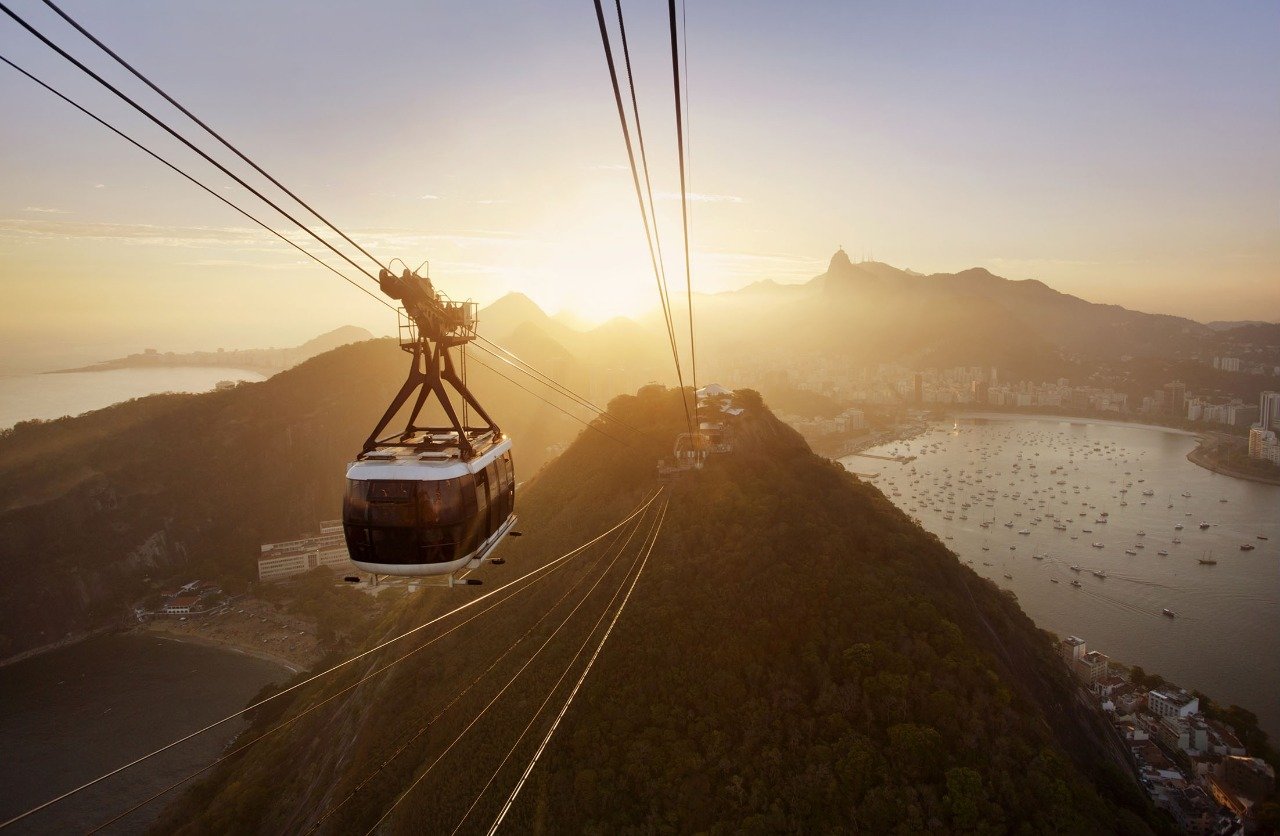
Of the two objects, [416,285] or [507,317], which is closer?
[416,285]

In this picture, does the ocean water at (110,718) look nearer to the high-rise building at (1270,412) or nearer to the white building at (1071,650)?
the white building at (1071,650)

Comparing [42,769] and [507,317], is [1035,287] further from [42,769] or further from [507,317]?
[42,769]

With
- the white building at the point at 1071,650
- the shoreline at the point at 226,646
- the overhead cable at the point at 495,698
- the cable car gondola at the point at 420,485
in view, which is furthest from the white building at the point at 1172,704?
the shoreline at the point at 226,646

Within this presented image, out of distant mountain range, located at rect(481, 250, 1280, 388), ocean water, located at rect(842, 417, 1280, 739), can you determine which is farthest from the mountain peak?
ocean water, located at rect(842, 417, 1280, 739)

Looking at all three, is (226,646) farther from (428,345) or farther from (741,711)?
(428,345)

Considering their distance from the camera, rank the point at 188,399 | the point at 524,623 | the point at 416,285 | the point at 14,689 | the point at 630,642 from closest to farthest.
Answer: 1. the point at 416,285
2. the point at 630,642
3. the point at 524,623
4. the point at 14,689
5. the point at 188,399

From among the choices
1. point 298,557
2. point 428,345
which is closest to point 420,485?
point 428,345

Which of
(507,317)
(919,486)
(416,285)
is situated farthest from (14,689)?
(507,317)

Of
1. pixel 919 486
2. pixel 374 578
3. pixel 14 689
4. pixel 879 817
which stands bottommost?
pixel 14 689
